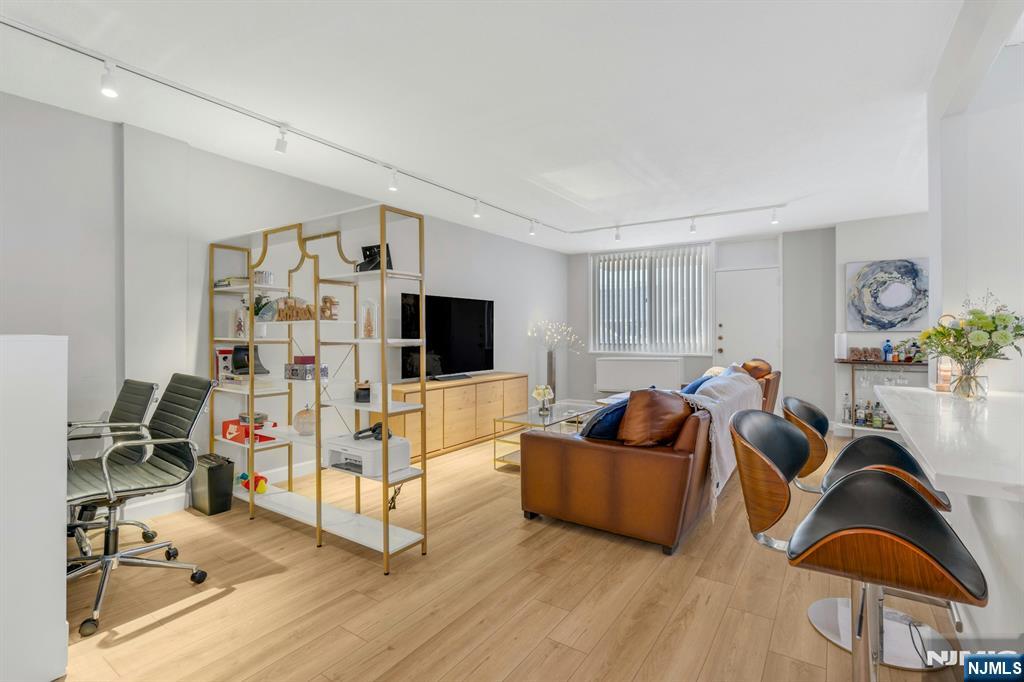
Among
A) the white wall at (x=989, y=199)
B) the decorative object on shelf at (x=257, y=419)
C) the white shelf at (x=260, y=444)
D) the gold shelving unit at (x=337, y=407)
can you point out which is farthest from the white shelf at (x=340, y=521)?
the white wall at (x=989, y=199)

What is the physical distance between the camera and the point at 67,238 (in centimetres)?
292

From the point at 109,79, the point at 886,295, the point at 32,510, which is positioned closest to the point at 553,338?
the point at 886,295

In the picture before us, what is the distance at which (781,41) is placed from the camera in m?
2.19

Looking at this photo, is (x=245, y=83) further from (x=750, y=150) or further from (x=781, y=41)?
(x=750, y=150)

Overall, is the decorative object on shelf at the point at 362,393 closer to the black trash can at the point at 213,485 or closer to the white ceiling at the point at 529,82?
the black trash can at the point at 213,485

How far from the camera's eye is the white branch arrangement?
7.27 meters

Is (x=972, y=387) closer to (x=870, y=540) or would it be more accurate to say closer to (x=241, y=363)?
(x=870, y=540)

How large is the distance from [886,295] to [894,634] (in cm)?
494

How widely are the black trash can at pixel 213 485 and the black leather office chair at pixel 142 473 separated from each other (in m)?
0.60

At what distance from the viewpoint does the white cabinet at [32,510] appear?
5.41 ft

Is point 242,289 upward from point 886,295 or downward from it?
downward

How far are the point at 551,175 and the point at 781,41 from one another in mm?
2024

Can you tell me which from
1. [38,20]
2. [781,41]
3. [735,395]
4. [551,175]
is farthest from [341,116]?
[735,395]

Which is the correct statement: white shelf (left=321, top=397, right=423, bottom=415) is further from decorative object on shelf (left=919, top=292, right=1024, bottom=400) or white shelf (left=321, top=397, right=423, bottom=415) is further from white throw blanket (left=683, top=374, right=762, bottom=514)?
decorative object on shelf (left=919, top=292, right=1024, bottom=400)
